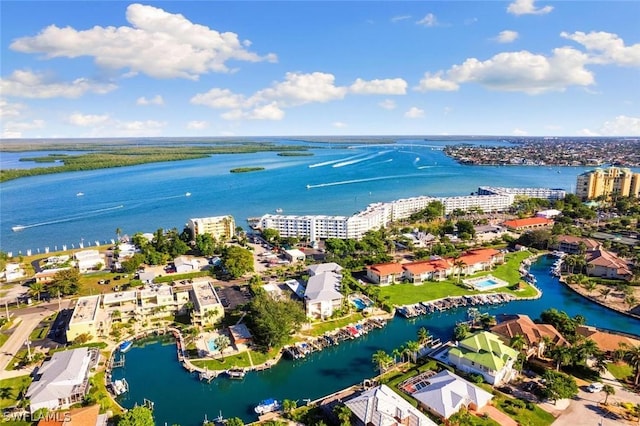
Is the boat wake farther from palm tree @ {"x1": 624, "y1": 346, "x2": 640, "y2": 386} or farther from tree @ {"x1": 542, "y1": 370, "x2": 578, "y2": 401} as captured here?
palm tree @ {"x1": 624, "y1": 346, "x2": 640, "y2": 386}

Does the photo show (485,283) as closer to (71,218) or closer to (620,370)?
(620,370)

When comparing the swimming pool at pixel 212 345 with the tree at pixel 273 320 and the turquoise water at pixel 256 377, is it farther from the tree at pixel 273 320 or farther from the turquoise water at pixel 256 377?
the tree at pixel 273 320

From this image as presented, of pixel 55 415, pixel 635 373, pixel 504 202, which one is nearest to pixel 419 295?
pixel 635 373

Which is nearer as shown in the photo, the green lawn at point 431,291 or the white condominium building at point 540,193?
the green lawn at point 431,291

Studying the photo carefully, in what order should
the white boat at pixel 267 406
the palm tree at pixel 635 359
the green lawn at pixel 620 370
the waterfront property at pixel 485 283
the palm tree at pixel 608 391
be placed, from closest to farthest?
the palm tree at pixel 608 391, the white boat at pixel 267 406, the palm tree at pixel 635 359, the green lawn at pixel 620 370, the waterfront property at pixel 485 283

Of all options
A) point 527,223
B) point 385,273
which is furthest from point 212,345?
point 527,223

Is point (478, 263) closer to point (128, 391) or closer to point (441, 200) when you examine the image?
point (441, 200)

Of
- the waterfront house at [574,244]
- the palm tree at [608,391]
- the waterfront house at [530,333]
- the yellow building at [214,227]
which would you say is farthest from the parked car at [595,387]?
the yellow building at [214,227]
